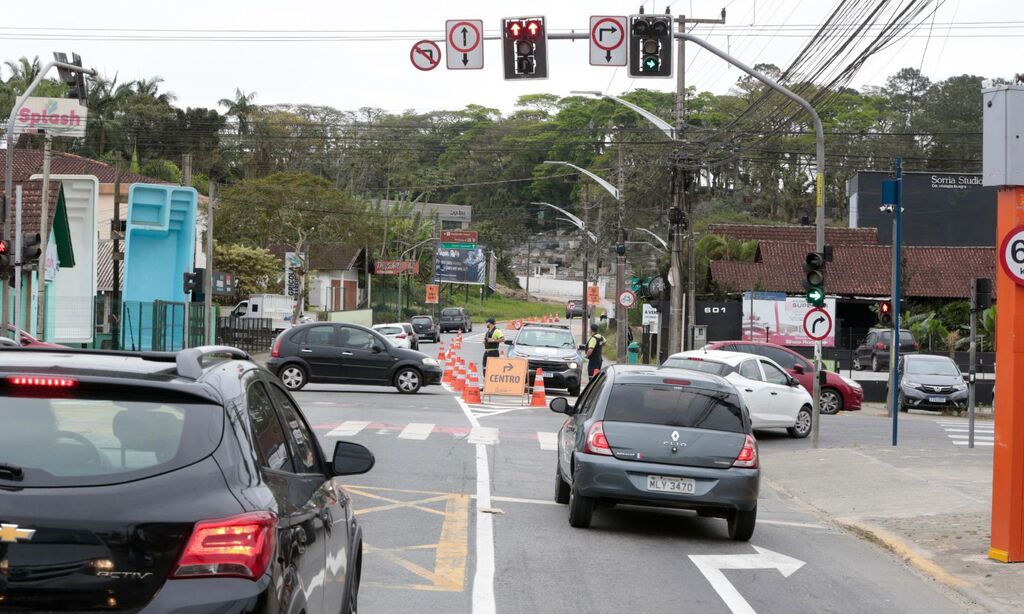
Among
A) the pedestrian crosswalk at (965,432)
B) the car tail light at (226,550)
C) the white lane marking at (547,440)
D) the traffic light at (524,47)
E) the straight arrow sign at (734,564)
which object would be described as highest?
the traffic light at (524,47)

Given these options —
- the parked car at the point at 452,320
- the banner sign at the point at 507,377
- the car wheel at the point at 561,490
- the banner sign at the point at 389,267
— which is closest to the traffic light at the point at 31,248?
the banner sign at the point at 507,377

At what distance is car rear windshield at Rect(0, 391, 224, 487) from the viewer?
3.97 meters

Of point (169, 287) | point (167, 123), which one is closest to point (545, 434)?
point (169, 287)

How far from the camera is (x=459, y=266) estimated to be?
102500mm

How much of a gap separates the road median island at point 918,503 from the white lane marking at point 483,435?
4.29m

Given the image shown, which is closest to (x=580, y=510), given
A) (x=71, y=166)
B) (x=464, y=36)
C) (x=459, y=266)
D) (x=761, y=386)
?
(x=464, y=36)

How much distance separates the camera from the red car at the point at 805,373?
1072 inches

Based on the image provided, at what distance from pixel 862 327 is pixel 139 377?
59.0 meters

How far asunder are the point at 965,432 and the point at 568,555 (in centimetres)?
1867

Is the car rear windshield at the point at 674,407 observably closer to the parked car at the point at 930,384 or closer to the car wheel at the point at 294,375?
the car wheel at the point at 294,375

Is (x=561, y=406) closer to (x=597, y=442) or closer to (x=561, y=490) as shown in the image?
(x=561, y=490)

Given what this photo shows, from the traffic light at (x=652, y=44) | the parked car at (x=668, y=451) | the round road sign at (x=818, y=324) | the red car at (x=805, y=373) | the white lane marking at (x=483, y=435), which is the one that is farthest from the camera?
the red car at (x=805, y=373)

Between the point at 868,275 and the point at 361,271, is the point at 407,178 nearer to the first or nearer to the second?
the point at 361,271

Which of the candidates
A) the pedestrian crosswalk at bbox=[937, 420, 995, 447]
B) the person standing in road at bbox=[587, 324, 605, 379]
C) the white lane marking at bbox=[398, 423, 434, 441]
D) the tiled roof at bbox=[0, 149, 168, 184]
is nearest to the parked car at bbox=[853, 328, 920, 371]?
the pedestrian crosswalk at bbox=[937, 420, 995, 447]
